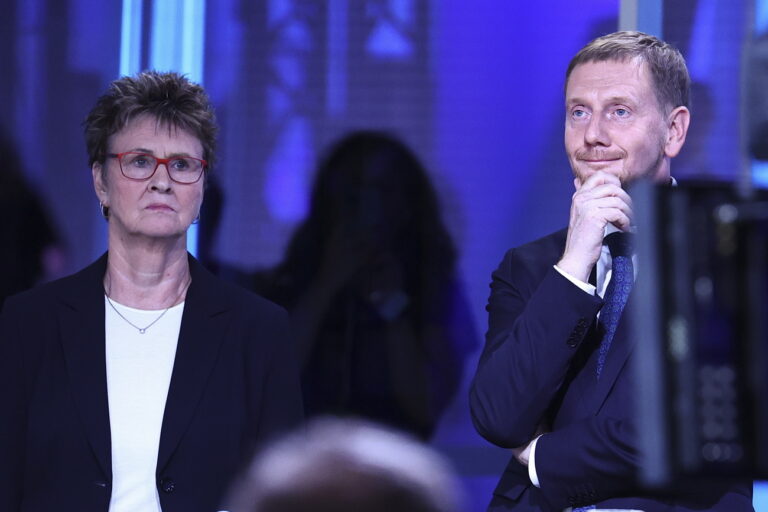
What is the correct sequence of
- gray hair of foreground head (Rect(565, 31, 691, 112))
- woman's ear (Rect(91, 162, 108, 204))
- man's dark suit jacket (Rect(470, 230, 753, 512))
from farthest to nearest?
woman's ear (Rect(91, 162, 108, 204))
gray hair of foreground head (Rect(565, 31, 691, 112))
man's dark suit jacket (Rect(470, 230, 753, 512))

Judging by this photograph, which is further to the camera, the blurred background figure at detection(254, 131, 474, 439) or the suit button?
the blurred background figure at detection(254, 131, 474, 439)

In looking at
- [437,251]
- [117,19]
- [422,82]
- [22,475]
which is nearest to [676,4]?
[422,82]

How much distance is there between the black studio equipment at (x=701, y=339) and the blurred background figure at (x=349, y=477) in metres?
0.31

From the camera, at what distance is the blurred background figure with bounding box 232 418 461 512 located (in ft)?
2.71

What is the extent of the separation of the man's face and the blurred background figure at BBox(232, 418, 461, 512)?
1448 millimetres

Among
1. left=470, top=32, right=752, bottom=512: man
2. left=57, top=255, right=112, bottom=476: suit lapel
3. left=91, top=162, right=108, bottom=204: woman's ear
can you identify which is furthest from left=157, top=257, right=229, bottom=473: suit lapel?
left=470, top=32, right=752, bottom=512: man

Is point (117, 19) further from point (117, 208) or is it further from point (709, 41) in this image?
point (709, 41)

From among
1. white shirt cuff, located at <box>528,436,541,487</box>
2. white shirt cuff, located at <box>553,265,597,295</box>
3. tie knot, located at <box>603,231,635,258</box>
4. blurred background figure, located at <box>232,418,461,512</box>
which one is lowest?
white shirt cuff, located at <box>528,436,541,487</box>

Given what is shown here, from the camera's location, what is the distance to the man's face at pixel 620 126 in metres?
2.20

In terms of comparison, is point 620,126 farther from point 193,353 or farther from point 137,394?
point 137,394

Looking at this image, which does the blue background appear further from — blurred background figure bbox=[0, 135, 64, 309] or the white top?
the white top

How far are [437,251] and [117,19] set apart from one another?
1.36 meters

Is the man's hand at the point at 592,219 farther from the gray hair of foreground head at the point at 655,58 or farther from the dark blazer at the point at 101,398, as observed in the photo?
the dark blazer at the point at 101,398

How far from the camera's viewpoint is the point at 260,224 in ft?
11.6
